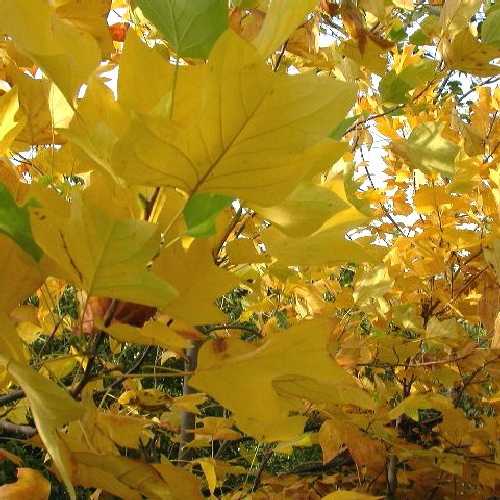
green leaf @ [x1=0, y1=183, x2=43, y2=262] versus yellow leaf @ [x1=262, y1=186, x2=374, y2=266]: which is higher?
green leaf @ [x1=0, y1=183, x2=43, y2=262]

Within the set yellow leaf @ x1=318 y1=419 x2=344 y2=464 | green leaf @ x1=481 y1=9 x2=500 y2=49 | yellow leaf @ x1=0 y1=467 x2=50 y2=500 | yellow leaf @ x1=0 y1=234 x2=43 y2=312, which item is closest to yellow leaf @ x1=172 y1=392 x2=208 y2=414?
yellow leaf @ x1=0 y1=467 x2=50 y2=500

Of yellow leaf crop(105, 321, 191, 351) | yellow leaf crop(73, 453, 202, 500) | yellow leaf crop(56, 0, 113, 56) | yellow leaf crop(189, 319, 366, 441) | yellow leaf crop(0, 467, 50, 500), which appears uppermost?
yellow leaf crop(56, 0, 113, 56)

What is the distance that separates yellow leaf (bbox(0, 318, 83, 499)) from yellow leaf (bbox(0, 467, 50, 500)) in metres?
0.17

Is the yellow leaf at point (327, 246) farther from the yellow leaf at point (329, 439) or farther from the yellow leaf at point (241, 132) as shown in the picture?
the yellow leaf at point (329, 439)

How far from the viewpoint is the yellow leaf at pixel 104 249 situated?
30 centimetres

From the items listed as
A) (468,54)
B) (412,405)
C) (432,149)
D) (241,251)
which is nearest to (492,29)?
(468,54)

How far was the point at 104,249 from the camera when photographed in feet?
0.98

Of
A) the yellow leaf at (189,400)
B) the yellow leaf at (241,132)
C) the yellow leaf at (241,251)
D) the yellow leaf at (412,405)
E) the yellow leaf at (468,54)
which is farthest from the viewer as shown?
the yellow leaf at (412,405)

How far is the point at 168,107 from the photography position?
1.07ft

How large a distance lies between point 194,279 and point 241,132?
0.12 m

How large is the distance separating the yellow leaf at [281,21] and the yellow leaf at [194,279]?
0.11 meters

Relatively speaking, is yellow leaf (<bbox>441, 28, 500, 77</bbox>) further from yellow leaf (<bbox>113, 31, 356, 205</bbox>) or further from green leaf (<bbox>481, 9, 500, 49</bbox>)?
yellow leaf (<bbox>113, 31, 356, 205</bbox>)

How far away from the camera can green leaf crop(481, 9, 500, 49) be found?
701 mm

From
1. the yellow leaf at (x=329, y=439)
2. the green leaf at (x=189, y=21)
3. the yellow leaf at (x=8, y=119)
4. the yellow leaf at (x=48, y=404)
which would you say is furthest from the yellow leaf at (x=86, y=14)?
the yellow leaf at (x=329, y=439)
